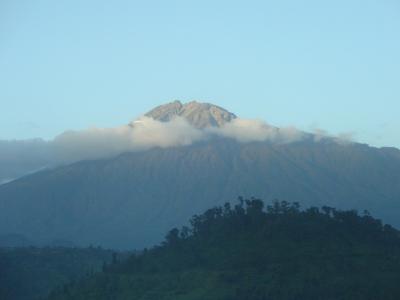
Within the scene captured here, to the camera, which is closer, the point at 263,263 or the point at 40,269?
the point at 263,263

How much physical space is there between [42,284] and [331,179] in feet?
403

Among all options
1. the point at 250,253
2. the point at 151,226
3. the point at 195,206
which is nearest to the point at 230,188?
the point at 195,206

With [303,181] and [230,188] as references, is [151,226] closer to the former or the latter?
[230,188]

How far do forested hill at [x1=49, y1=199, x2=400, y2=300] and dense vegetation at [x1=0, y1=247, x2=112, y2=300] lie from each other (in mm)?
8325

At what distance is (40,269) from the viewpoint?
84.3 meters

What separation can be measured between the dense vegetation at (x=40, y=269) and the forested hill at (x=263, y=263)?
27.3 feet

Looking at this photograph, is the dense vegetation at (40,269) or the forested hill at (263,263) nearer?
the forested hill at (263,263)

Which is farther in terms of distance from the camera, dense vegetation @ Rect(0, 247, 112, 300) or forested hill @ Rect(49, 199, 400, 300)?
dense vegetation @ Rect(0, 247, 112, 300)

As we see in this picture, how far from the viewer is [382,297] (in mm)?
55688

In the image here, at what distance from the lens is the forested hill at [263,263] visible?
195 feet

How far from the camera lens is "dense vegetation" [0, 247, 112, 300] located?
7756 cm

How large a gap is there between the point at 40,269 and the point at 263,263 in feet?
88.0

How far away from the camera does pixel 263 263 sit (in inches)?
2552

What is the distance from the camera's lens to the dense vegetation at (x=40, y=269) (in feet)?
254
